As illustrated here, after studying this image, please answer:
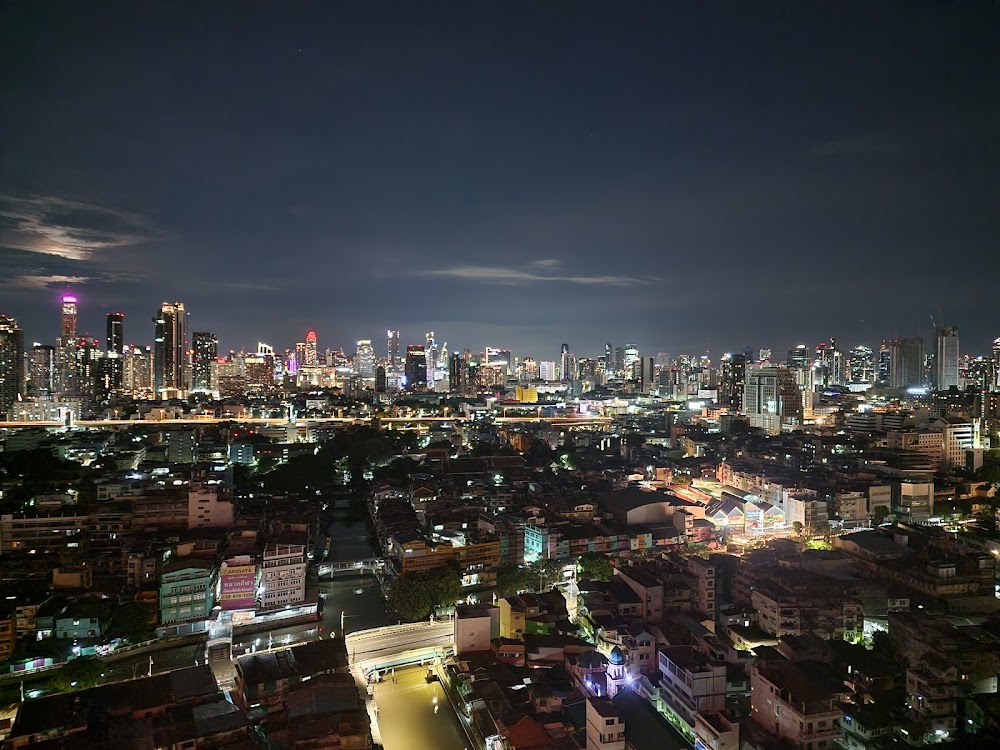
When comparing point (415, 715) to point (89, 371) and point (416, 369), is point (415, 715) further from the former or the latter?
point (416, 369)

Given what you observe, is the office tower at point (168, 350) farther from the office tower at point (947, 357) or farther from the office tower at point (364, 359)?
the office tower at point (947, 357)

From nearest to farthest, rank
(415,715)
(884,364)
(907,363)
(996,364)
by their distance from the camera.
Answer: (415,715) → (996,364) → (907,363) → (884,364)

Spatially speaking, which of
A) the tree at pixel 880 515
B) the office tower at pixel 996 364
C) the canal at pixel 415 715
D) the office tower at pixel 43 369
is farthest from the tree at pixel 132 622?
the office tower at pixel 996 364

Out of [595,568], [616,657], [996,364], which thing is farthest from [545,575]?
[996,364]

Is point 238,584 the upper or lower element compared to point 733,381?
lower

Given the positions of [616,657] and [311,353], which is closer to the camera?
[616,657]

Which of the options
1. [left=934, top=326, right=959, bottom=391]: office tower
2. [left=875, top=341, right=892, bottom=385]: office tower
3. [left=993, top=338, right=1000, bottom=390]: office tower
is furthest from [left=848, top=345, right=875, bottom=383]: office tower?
[left=993, top=338, right=1000, bottom=390]: office tower

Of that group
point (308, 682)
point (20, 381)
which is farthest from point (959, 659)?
point (20, 381)
